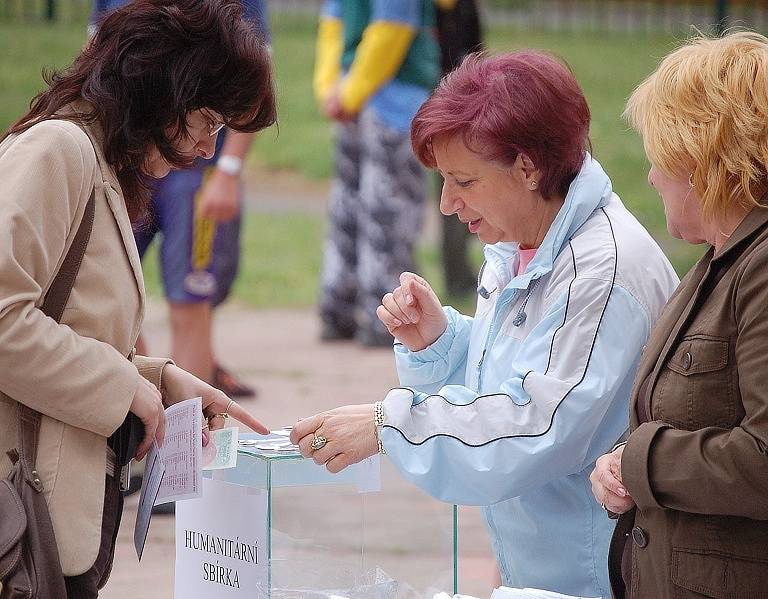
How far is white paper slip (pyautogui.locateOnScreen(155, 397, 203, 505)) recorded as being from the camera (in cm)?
234

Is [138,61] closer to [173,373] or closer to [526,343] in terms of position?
[173,373]

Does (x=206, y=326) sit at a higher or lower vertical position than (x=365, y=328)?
higher

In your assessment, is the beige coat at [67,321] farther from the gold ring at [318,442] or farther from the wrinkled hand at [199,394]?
the gold ring at [318,442]

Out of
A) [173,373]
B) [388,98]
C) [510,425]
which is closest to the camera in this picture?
[510,425]

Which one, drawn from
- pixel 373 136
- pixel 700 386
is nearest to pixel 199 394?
pixel 700 386

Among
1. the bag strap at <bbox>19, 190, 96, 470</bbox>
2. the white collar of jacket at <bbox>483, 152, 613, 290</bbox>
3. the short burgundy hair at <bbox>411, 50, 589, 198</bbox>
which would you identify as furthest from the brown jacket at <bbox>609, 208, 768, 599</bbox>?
the bag strap at <bbox>19, 190, 96, 470</bbox>

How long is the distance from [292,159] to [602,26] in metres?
6.32

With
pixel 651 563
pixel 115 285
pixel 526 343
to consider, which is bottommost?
pixel 651 563

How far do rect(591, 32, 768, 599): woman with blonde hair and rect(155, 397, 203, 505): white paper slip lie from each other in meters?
0.76

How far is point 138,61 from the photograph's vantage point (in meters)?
2.19

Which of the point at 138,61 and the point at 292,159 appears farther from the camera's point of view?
the point at 292,159

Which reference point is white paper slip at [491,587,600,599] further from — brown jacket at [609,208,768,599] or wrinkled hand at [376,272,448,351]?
wrinkled hand at [376,272,448,351]

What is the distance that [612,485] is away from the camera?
7.14 feet

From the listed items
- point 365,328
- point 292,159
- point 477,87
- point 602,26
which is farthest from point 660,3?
point 477,87
